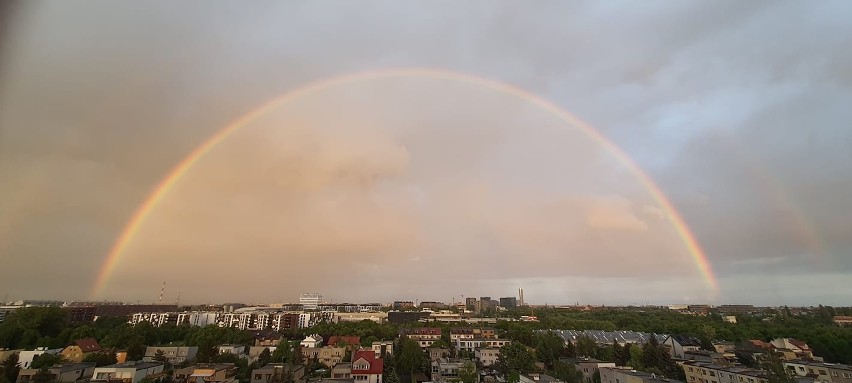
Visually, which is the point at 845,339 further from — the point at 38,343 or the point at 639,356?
the point at 38,343

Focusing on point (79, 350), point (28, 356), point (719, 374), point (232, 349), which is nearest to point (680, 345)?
point (719, 374)

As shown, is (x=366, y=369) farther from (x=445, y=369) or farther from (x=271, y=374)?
(x=445, y=369)

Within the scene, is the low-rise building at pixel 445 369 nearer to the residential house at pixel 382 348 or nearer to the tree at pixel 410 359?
the tree at pixel 410 359

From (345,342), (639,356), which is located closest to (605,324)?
(639,356)

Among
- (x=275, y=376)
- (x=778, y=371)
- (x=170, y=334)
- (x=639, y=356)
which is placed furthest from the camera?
(x=170, y=334)

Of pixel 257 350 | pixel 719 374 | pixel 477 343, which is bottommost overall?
pixel 257 350

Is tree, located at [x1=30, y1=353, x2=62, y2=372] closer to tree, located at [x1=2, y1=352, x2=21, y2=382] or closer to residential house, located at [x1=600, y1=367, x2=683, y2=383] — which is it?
tree, located at [x1=2, y1=352, x2=21, y2=382]
